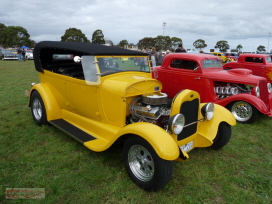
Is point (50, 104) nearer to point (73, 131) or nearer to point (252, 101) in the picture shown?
point (73, 131)

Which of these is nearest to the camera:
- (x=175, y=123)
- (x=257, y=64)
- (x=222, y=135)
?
(x=175, y=123)

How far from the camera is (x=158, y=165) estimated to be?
239cm

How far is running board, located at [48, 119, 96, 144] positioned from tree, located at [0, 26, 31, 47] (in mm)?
61147

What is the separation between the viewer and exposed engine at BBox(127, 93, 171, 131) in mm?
3010

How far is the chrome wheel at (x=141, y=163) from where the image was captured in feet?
8.54

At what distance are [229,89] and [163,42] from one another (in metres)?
61.1

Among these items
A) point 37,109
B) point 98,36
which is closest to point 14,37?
point 98,36

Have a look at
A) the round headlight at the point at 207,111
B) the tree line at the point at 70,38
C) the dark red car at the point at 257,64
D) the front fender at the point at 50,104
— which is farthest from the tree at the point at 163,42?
the round headlight at the point at 207,111

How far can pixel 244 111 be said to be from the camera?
5309 millimetres

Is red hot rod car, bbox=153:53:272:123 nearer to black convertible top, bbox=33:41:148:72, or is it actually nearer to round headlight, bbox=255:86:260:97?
round headlight, bbox=255:86:260:97

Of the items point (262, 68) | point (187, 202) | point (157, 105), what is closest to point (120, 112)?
point (157, 105)

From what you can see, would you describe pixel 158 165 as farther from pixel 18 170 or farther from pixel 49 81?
pixel 49 81

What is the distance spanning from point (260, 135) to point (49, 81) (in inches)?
195

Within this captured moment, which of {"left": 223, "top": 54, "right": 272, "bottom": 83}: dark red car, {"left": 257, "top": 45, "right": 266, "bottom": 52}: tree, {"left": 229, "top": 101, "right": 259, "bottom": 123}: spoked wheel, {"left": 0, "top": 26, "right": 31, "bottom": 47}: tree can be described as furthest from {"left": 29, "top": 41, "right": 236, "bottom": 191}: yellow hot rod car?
{"left": 257, "top": 45, "right": 266, "bottom": 52}: tree
